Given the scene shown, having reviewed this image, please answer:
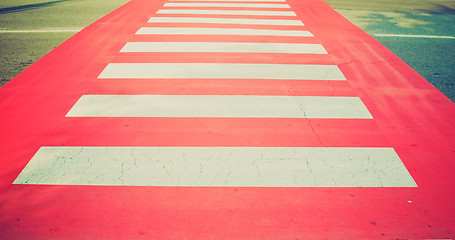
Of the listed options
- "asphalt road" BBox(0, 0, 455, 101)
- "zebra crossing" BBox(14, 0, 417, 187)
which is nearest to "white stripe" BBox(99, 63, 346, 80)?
"zebra crossing" BBox(14, 0, 417, 187)

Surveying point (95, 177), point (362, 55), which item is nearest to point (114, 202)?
point (95, 177)

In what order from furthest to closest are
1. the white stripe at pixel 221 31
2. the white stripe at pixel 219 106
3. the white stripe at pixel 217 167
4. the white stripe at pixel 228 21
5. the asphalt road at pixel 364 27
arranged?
the white stripe at pixel 228 21, the white stripe at pixel 221 31, the asphalt road at pixel 364 27, the white stripe at pixel 219 106, the white stripe at pixel 217 167

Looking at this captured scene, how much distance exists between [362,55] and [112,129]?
4.97m

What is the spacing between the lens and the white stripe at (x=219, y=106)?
172 inches

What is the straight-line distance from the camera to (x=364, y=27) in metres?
8.17

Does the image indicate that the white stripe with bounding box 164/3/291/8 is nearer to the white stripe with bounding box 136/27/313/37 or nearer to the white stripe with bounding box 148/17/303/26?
the white stripe with bounding box 148/17/303/26

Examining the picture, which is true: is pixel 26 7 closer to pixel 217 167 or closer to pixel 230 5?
pixel 230 5

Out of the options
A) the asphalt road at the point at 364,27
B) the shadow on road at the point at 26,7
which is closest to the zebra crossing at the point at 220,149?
the asphalt road at the point at 364,27

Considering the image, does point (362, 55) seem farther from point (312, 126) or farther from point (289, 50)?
point (312, 126)

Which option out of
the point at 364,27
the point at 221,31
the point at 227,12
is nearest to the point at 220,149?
the point at 221,31

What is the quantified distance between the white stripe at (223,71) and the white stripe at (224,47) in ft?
2.49

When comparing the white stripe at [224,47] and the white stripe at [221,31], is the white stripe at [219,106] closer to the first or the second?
the white stripe at [224,47]

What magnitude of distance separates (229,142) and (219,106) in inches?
35.2

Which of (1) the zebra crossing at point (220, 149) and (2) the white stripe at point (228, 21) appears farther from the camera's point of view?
(2) the white stripe at point (228, 21)
